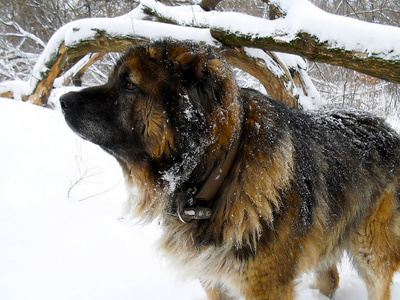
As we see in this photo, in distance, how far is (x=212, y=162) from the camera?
1852 mm

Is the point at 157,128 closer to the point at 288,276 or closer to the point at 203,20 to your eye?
the point at 288,276

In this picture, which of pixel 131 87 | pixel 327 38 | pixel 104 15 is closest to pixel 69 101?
pixel 131 87

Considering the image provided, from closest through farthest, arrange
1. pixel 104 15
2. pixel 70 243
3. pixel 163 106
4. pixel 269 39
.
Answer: pixel 163 106, pixel 70 243, pixel 269 39, pixel 104 15

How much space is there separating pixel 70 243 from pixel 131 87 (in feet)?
5.66

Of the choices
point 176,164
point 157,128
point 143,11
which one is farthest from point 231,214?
point 143,11

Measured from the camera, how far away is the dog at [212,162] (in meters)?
1.78

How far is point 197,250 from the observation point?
6.36 ft

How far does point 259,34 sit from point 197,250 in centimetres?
272

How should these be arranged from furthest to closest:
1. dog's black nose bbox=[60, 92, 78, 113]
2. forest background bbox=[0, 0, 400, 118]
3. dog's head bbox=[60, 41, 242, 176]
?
forest background bbox=[0, 0, 400, 118], dog's black nose bbox=[60, 92, 78, 113], dog's head bbox=[60, 41, 242, 176]

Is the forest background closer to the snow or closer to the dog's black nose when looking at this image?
the snow

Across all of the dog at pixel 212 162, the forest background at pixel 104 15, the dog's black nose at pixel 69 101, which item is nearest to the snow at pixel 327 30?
the dog at pixel 212 162

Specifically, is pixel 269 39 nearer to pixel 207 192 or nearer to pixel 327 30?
pixel 327 30

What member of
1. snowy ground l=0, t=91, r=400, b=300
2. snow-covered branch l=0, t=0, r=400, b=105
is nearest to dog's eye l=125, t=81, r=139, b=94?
snow-covered branch l=0, t=0, r=400, b=105

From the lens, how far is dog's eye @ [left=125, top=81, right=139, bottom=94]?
183cm
